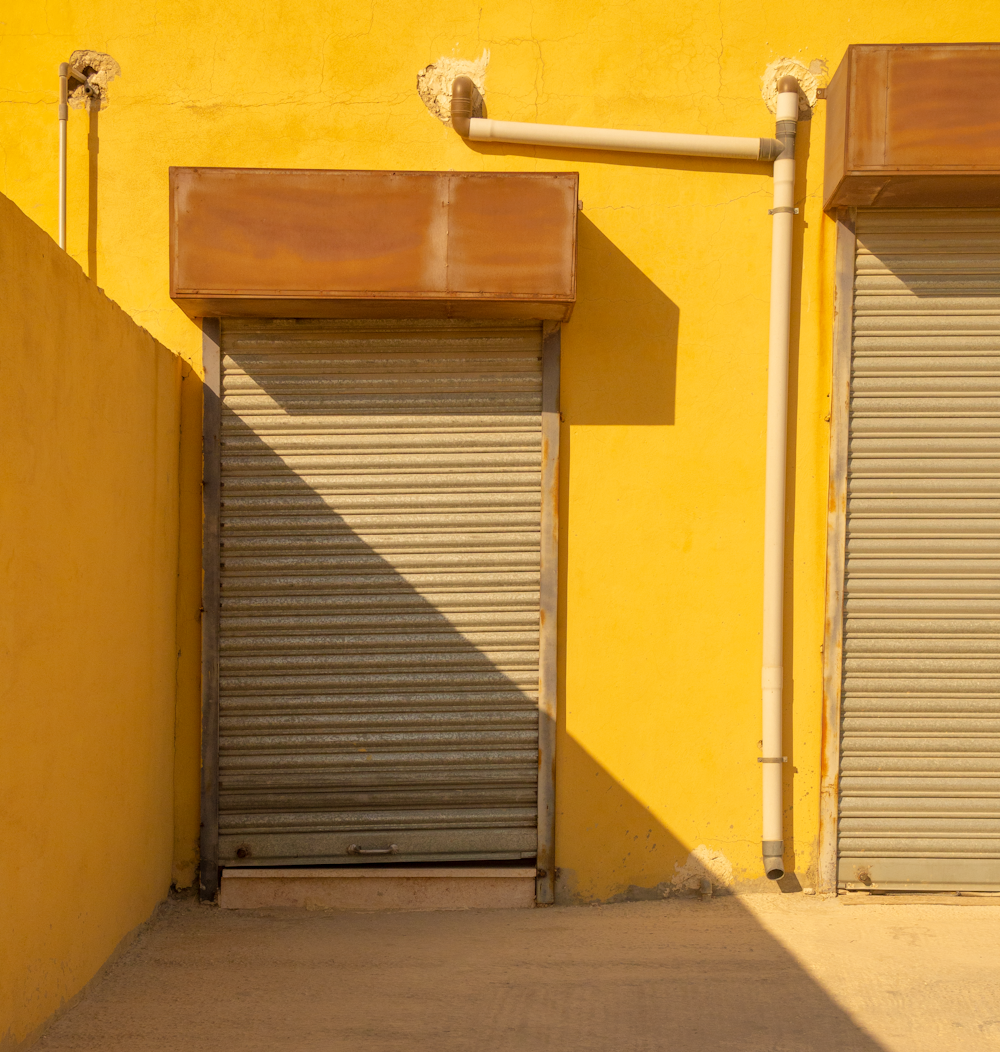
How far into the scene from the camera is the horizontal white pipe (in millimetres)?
5035

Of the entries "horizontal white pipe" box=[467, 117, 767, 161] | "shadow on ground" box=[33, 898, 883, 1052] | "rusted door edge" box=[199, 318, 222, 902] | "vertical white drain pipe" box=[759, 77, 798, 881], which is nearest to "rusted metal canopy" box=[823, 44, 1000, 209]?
"vertical white drain pipe" box=[759, 77, 798, 881]

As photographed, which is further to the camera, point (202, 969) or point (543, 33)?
point (543, 33)

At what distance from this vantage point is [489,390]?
16.8 feet

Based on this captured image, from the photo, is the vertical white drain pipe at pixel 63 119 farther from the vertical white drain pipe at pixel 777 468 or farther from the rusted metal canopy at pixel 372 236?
the vertical white drain pipe at pixel 777 468

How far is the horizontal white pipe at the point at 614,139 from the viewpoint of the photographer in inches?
198

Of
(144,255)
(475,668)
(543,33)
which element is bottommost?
(475,668)

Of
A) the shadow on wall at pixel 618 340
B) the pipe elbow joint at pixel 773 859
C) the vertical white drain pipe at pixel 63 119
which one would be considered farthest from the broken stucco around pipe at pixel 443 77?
the pipe elbow joint at pixel 773 859

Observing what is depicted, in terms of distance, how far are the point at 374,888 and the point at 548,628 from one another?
1.69 metres

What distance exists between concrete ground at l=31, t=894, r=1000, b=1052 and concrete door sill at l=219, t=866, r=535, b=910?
0.25 feet

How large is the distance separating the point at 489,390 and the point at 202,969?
3.18 meters

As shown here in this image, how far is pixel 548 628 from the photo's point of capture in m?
5.08

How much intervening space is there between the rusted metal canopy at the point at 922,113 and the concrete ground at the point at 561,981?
12.5ft

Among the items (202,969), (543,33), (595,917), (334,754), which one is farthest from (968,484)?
(202,969)

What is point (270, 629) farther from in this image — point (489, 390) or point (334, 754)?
point (489, 390)
